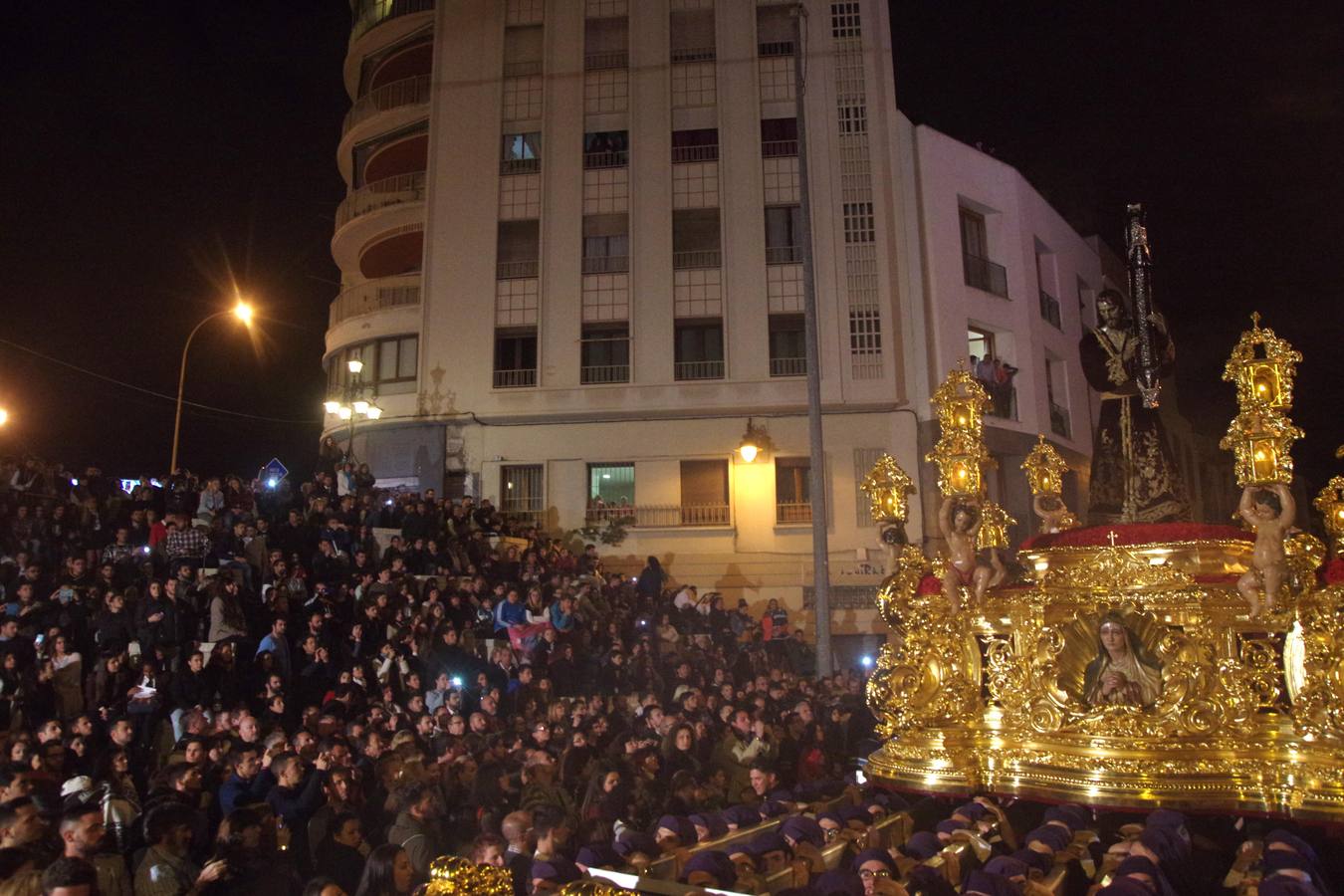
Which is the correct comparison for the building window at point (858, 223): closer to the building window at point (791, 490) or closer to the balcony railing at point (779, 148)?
the balcony railing at point (779, 148)

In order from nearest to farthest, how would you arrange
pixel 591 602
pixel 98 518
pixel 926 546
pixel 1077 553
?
pixel 1077 553 < pixel 98 518 < pixel 591 602 < pixel 926 546

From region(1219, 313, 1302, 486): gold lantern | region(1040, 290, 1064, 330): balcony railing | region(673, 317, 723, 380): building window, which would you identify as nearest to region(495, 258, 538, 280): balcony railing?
region(673, 317, 723, 380): building window

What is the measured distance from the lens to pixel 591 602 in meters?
16.8

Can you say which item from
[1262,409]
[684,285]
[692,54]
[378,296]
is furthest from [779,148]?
[1262,409]

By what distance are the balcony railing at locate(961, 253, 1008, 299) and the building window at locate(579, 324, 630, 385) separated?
886 cm

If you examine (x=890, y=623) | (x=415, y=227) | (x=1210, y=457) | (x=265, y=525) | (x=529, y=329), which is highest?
(x=415, y=227)

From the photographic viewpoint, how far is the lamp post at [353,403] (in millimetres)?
26094

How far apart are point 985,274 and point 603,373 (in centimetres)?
1030

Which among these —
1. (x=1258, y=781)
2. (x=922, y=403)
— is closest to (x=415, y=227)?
(x=922, y=403)

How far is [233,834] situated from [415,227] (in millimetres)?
24066

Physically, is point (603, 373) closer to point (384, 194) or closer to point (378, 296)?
point (378, 296)

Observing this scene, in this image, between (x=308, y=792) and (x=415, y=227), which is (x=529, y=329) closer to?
(x=415, y=227)

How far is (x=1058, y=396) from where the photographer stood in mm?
29312

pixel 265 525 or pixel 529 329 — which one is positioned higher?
pixel 529 329
